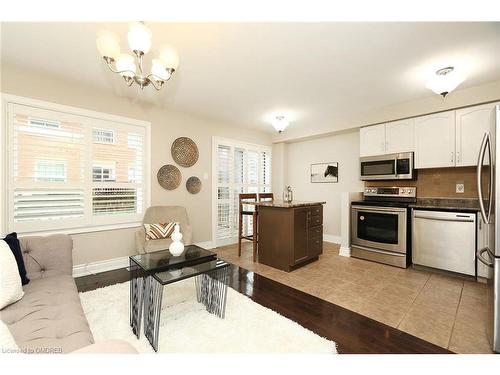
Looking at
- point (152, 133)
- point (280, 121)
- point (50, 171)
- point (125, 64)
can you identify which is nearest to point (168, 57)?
point (125, 64)

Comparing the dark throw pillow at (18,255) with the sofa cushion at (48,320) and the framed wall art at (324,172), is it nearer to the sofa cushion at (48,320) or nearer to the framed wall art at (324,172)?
the sofa cushion at (48,320)

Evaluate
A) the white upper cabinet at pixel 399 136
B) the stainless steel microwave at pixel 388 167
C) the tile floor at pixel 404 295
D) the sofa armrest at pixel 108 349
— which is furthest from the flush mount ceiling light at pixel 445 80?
the sofa armrest at pixel 108 349

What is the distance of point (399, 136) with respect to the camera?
347 cm

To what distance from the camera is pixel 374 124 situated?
3723mm

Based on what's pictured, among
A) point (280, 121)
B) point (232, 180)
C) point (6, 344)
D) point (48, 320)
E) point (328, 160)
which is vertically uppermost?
point (280, 121)

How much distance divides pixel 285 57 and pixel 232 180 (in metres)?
2.70

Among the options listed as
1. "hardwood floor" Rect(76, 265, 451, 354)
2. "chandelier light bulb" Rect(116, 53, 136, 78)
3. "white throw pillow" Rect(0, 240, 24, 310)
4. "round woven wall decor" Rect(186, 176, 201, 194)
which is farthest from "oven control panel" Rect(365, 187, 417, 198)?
"white throw pillow" Rect(0, 240, 24, 310)

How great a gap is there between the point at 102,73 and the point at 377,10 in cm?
281

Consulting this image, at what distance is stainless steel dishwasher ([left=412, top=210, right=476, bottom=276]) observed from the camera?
8.99 ft

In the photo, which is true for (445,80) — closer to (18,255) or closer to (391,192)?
(391,192)

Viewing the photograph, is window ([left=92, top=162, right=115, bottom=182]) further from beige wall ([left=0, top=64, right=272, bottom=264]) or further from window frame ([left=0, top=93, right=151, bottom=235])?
beige wall ([left=0, top=64, right=272, bottom=264])

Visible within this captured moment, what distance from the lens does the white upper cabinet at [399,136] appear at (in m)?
3.38

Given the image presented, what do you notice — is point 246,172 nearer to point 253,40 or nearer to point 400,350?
point 253,40

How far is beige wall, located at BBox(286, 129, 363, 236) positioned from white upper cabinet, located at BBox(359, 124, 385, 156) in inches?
16.5
